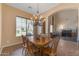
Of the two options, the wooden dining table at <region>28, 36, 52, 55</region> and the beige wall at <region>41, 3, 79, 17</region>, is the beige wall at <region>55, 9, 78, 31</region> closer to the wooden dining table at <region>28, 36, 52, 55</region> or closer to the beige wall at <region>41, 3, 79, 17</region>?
the beige wall at <region>41, 3, 79, 17</region>

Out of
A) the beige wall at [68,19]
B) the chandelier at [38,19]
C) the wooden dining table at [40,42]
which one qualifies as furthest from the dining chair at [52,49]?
the chandelier at [38,19]

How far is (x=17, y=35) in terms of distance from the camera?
3195mm

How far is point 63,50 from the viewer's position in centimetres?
308

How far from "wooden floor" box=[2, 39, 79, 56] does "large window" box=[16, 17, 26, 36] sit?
1.16 feet

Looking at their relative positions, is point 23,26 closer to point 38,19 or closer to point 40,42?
point 38,19

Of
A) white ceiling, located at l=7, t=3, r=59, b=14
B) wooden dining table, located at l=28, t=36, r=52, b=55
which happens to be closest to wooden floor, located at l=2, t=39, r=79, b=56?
wooden dining table, located at l=28, t=36, r=52, b=55

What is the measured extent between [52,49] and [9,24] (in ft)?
4.45

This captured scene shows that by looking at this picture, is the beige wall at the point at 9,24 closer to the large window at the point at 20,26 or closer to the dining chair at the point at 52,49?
the large window at the point at 20,26

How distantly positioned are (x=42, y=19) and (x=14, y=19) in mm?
768

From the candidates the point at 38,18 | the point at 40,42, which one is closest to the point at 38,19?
the point at 38,18

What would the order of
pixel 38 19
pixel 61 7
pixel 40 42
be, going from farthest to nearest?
pixel 38 19 → pixel 40 42 → pixel 61 7

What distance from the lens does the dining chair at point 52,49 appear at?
10.3 feet

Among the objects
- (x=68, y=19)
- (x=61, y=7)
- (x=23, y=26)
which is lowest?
(x=23, y=26)

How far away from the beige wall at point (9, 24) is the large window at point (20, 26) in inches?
3.2
